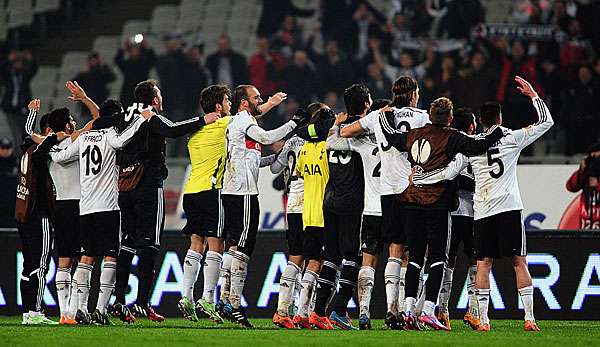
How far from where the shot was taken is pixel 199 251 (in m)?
11.4

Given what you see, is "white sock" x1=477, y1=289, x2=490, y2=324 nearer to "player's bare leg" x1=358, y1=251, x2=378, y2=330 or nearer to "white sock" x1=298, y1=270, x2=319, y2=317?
"player's bare leg" x1=358, y1=251, x2=378, y2=330

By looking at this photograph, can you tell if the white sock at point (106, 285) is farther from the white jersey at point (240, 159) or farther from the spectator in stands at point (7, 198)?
the spectator in stands at point (7, 198)

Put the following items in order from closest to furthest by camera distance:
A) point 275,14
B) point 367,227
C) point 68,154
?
point 367,227 < point 68,154 < point 275,14

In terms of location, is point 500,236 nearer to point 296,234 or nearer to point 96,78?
point 296,234

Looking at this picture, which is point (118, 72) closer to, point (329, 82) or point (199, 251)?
point (329, 82)

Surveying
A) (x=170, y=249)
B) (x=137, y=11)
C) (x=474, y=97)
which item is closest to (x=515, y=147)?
A: (x=170, y=249)

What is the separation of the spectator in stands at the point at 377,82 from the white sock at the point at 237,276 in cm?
870

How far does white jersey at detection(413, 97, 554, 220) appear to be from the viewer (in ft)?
34.8

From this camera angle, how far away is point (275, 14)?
21297 mm

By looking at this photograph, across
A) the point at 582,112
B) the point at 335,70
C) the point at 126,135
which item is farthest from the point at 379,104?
the point at 335,70

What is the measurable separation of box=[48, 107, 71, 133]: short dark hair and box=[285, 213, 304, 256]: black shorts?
88.5 inches

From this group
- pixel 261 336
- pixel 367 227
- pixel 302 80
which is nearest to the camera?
pixel 261 336

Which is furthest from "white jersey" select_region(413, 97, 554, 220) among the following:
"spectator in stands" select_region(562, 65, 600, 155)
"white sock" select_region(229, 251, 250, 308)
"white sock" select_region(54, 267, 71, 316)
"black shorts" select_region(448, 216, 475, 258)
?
"spectator in stands" select_region(562, 65, 600, 155)

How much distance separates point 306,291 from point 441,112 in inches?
79.1
